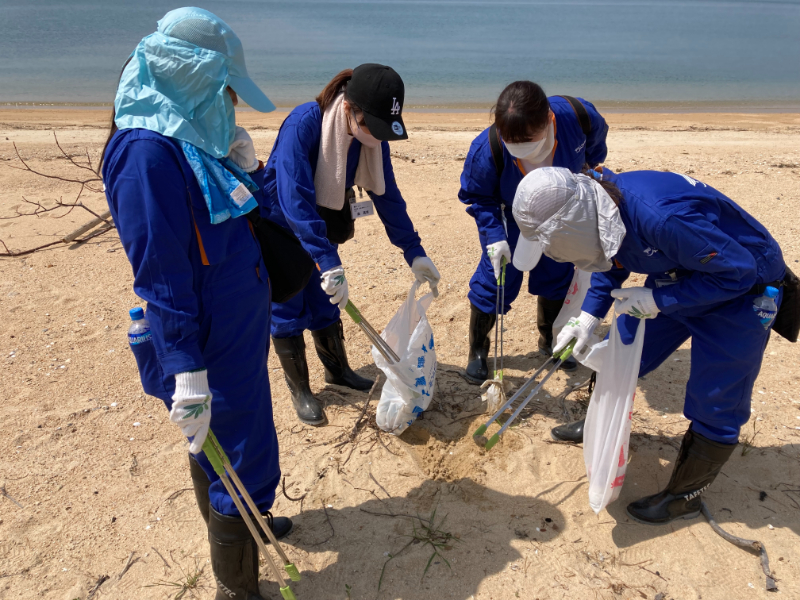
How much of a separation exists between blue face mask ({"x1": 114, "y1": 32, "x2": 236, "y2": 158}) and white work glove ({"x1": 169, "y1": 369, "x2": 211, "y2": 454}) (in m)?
0.62

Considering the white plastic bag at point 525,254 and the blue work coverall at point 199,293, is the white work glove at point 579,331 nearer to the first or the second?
the white plastic bag at point 525,254

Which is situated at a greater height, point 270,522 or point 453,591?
point 270,522

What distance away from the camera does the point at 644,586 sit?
88.1 inches

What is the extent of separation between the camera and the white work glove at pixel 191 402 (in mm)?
1654

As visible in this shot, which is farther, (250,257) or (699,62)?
(699,62)

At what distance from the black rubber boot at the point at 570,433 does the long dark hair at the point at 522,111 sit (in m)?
1.40

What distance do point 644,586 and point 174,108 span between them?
88.9 inches

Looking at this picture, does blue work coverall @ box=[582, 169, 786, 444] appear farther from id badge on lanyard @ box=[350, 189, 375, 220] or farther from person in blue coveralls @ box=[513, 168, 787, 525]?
id badge on lanyard @ box=[350, 189, 375, 220]

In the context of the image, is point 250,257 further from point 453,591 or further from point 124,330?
point 124,330

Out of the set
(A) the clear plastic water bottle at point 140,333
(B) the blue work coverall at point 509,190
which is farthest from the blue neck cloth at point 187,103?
(B) the blue work coverall at point 509,190

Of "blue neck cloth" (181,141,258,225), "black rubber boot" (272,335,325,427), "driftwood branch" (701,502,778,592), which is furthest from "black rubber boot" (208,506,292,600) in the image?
"driftwood branch" (701,502,778,592)

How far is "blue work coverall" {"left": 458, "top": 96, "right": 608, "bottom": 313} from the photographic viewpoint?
9.99 feet

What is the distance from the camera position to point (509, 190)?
10.4 feet

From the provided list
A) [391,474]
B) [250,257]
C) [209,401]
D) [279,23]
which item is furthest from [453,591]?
[279,23]
